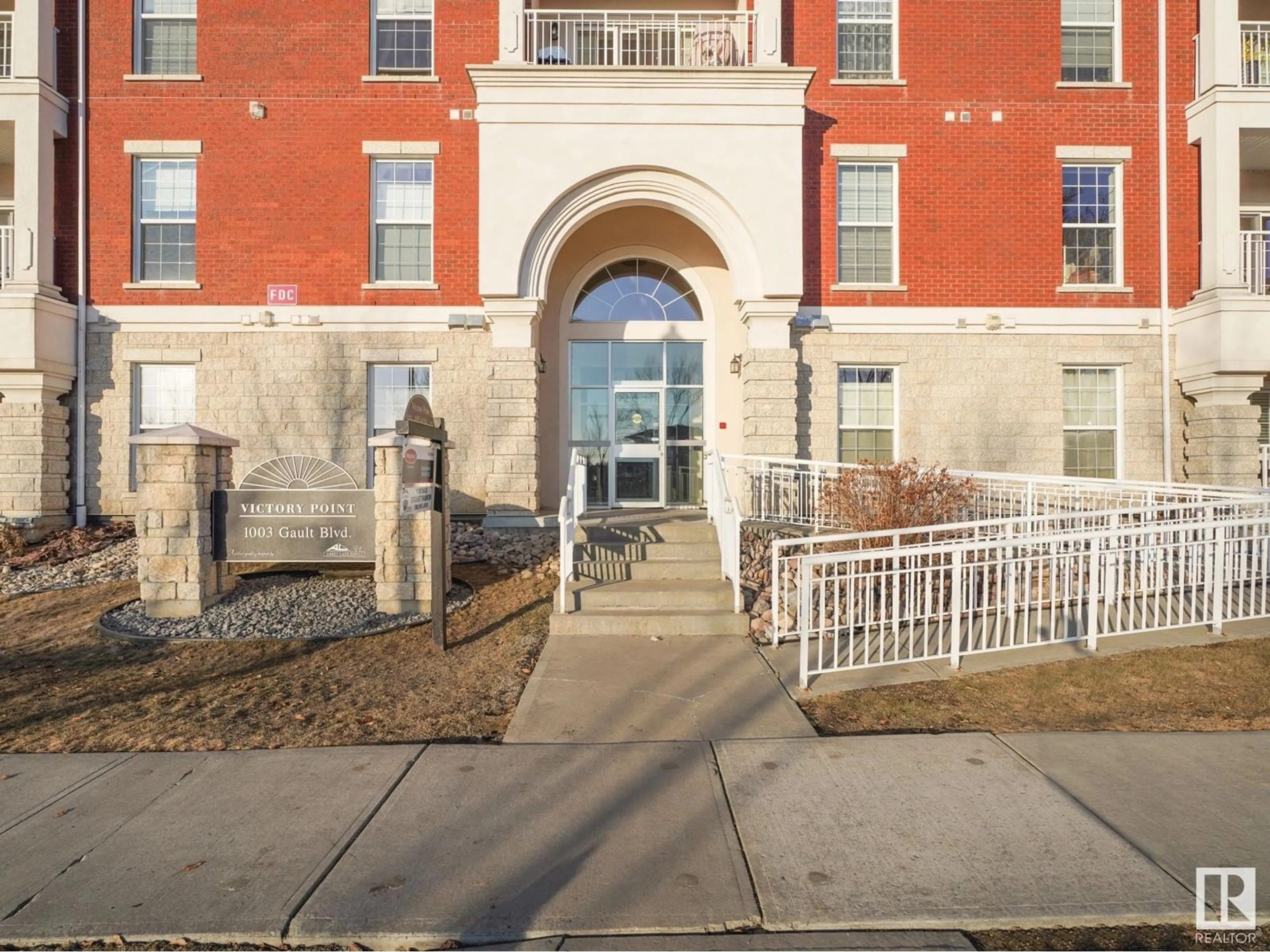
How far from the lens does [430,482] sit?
712cm

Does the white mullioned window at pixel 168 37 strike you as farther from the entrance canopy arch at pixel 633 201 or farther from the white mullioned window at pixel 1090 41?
the white mullioned window at pixel 1090 41

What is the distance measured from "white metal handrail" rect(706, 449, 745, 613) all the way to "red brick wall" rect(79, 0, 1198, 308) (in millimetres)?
4679

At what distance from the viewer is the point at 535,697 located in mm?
5805

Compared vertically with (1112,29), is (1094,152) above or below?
below

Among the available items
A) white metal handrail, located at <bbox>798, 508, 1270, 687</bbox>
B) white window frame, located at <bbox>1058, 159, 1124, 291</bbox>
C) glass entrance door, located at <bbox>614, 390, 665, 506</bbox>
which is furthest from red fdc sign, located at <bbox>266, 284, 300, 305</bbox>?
white window frame, located at <bbox>1058, 159, 1124, 291</bbox>

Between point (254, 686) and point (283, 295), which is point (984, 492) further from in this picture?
point (283, 295)

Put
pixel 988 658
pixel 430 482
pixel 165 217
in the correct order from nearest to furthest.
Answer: pixel 988 658 → pixel 430 482 → pixel 165 217

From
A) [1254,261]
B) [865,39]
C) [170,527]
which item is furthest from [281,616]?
[1254,261]

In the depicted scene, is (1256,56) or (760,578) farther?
(1256,56)

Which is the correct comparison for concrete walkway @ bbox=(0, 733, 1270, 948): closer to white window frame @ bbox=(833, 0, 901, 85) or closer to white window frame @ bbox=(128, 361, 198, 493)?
white window frame @ bbox=(128, 361, 198, 493)

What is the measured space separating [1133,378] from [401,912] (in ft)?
44.5

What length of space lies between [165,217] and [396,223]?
3.82 m

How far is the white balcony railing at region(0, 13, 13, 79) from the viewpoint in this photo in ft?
40.9

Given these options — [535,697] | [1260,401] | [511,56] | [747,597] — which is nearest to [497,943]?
[535,697]
